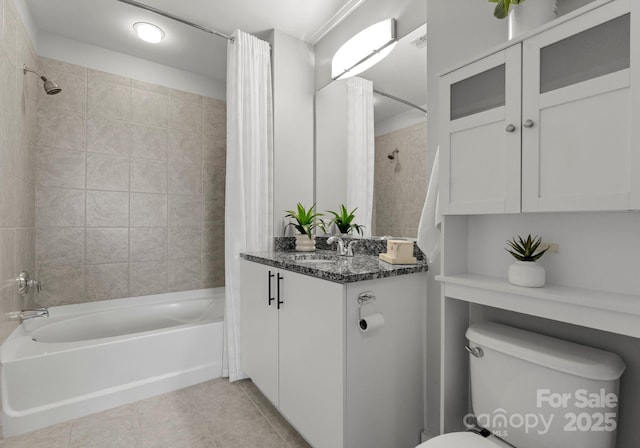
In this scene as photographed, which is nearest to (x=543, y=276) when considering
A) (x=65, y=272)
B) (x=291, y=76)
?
(x=291, y=76)

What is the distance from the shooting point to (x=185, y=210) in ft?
9.56

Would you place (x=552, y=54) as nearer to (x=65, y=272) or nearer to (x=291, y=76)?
(x=291, y=76)

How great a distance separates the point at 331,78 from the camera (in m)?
2.29

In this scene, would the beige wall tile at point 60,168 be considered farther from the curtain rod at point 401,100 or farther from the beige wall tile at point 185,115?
the curtain rod at point 401,100

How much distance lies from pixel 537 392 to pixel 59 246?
3.08 m

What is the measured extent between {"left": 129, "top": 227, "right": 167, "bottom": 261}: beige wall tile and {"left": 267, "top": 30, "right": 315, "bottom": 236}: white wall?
121 centimetres

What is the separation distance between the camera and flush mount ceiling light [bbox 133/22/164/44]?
2207 mm

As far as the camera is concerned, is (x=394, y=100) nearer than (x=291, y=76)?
Yes

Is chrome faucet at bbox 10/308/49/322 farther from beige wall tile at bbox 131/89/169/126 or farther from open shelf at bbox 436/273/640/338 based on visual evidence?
open shelf at bbox 436/273/640/338

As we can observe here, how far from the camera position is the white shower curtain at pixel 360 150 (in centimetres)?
197

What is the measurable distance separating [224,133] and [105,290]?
5.89 ft

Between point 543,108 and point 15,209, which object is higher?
point 543,108

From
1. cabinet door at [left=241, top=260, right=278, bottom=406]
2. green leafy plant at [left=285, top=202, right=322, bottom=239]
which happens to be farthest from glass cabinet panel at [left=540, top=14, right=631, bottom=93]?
green leafy plant at [left=285, top=202, right=322, bottom=239]

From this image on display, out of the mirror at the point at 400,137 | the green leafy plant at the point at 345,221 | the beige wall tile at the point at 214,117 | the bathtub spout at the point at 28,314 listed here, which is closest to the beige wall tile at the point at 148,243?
the bathtub spout at the point at 28,314
